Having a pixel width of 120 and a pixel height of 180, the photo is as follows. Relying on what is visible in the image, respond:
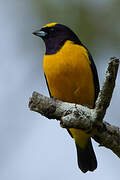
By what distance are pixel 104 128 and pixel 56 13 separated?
8.32ft

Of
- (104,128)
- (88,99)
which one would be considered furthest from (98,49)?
(104,128)

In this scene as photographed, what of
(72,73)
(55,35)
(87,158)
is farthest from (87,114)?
(55,35)

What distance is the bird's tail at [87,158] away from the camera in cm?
574

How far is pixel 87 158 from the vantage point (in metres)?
5.91

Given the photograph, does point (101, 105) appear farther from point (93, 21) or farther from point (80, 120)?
point (93, 21)

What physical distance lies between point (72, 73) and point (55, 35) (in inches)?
38.7

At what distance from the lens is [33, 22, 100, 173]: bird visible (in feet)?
17.1

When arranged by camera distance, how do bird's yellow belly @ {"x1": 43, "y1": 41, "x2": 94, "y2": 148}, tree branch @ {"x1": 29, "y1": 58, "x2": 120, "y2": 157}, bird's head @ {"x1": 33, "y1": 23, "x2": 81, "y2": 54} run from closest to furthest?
tree branch @ {"x1": 29, "y1": 58, "x2": 120, "y2": 157} → bird's yellow belly @ {"x1": 43, "y1": 41, "x2": 94, "y2": 148} → bird's head @ {"x1": 33, "y1": 23, "x2": 81, "y2": 54}

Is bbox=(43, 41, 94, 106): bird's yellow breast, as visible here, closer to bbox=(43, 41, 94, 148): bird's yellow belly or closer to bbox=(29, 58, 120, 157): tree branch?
bbox=(43, 41, 94, 148): bird's yellow belly

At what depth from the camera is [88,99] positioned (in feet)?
18.0

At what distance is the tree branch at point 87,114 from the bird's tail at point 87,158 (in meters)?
1.64

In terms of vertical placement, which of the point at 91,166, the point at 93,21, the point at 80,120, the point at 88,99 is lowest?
the point at 91,166

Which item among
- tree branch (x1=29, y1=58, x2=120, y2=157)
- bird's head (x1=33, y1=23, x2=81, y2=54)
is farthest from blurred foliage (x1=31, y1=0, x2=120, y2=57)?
tree branch (x1=29, y1=58, x2=120, y2=157)

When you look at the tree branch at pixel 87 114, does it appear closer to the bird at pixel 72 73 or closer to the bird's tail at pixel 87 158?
the bird at pixel 72 73
